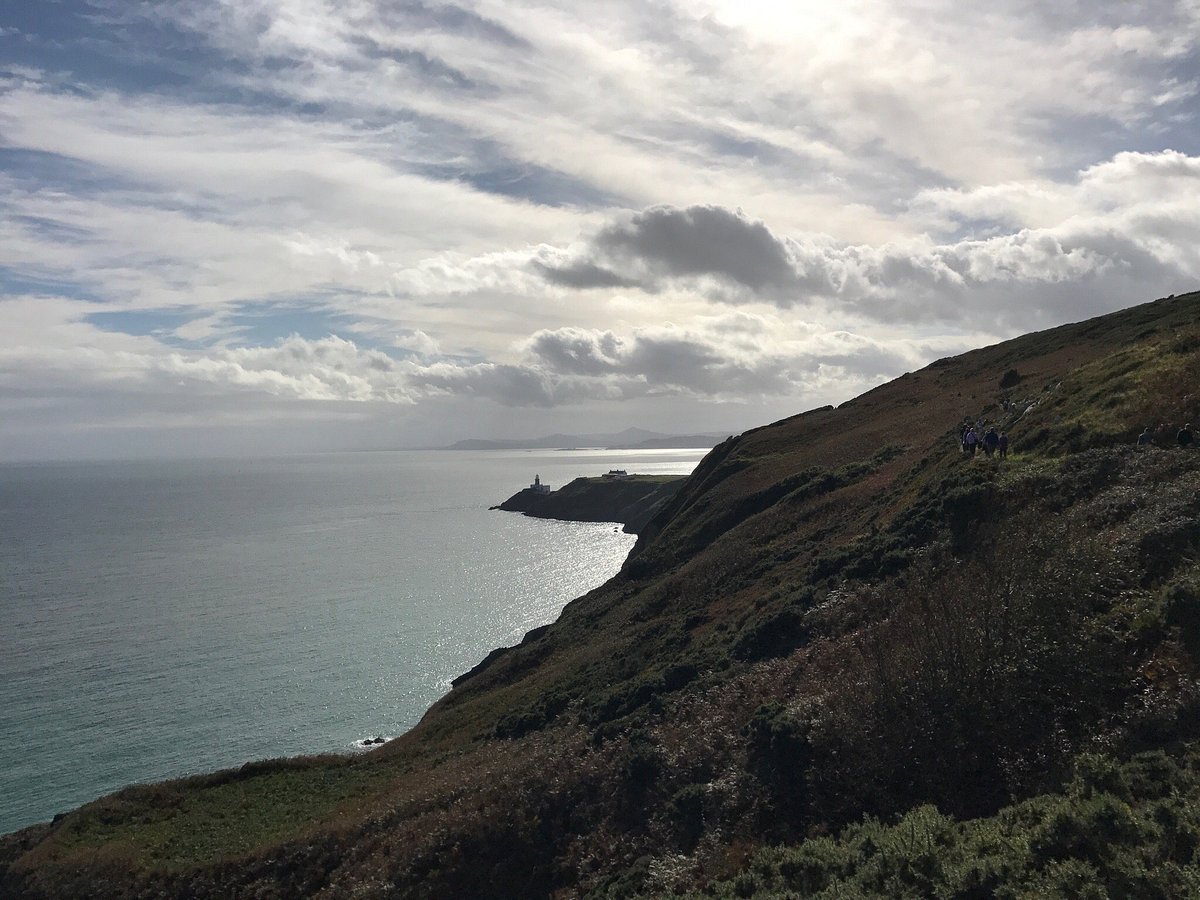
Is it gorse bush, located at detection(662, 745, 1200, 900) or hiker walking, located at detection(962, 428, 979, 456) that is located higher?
hiker walking, located at detection(962, 428, 979, 456)

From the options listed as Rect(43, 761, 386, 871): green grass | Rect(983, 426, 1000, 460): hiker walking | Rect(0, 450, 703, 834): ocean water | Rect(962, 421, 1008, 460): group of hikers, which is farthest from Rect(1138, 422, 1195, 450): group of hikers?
Rect(0, 450, 703, 834): ocean water

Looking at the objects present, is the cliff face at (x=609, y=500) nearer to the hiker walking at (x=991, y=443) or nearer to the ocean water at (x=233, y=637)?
the ocean water at (x=233, y=637)

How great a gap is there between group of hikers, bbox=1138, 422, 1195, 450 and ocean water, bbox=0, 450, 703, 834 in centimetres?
5045

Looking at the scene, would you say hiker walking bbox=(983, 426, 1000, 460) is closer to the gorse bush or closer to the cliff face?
the gorse bush

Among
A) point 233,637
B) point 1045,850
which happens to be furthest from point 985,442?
point 233,637

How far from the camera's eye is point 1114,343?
203 ft

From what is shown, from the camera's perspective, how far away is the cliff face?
6585 inches

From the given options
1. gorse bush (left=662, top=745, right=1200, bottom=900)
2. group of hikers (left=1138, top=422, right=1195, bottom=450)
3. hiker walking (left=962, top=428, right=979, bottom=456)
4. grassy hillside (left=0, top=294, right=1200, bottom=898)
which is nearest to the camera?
gorse bush (left=662, top=745, right=1200, bottom=900)

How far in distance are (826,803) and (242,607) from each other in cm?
8924

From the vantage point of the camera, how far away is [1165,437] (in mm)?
27469

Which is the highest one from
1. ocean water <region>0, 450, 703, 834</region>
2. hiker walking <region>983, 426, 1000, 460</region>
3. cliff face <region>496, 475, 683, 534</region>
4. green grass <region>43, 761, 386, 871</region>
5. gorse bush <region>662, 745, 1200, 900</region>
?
hiker walking <region>983, 426, 1000, 460</region>

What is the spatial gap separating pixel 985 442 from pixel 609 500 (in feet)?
494

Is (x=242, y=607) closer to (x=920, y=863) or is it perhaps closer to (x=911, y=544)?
(x=911, y=544)

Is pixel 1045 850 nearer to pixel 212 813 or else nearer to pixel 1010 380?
pixel 212 813
